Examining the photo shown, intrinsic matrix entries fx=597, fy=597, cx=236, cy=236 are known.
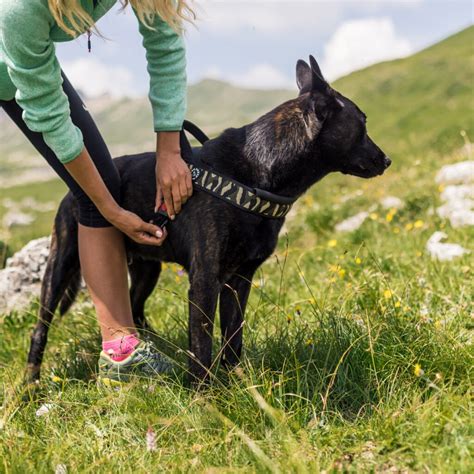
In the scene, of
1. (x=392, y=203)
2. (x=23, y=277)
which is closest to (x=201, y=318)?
(x=23, y=277)

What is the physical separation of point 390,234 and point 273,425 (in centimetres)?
425

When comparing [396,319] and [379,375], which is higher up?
[396,319]

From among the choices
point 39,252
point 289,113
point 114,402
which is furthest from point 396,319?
point 39,252

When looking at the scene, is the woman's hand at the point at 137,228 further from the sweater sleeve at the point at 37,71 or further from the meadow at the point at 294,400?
the meadow at the point at 294,400

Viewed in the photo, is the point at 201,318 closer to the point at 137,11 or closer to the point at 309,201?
the point at 137,11

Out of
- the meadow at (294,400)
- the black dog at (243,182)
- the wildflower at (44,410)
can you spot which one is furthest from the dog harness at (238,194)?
the wildflower at (44,410)

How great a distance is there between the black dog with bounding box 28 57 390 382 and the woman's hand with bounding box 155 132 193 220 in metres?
0.06

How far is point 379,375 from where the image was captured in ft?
9.64

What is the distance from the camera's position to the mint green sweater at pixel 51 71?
262 cm

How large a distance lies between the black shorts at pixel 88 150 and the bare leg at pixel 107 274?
0.25 ft

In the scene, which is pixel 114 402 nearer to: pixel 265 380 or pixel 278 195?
pixel 265 380

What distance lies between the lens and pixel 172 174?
3.22m

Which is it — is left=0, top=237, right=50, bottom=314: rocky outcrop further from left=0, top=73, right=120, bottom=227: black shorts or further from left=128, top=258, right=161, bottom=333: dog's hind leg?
left=0, top=73, right=120, bottom=227: black shorts

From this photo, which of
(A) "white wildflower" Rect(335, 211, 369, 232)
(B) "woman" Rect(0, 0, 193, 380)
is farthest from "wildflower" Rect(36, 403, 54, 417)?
(A) "white wildflower" Rect(335, 211, 369, 232)
